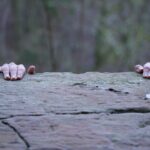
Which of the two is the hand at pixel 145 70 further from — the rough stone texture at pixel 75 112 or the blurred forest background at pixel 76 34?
the blurred forest background at pixel 76 34

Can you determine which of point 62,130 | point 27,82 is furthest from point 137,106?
point 27,82

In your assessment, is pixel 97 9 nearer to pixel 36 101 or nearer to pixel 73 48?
pixel 73 48

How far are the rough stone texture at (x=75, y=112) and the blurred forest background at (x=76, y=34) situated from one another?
4498 mm

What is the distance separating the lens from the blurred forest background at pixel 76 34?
807 centimetres

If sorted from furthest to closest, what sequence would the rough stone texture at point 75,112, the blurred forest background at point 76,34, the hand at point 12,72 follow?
1. the blurred forest background at point 76,34
2. the hand at point 12,72
3. the rough stone texture at point 75,112

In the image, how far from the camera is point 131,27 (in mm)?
8391

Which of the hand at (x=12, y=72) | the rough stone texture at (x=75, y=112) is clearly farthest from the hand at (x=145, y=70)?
the hand at (x=12, y=72)

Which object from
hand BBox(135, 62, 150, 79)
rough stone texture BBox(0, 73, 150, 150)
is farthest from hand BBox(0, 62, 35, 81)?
hand BBox(135, 62, 150, 79)

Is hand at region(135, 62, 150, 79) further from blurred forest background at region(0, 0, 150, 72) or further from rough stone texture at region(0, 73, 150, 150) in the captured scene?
blurred forest background at region(0, 0, 150, 72)

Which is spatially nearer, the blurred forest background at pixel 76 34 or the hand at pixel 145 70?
the hand at pixel 145 70

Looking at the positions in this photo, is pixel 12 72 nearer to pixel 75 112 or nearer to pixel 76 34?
pixel 75 112

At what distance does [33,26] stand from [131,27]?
139 cm

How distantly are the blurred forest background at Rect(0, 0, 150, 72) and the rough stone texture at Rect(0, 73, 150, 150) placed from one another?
450 cm

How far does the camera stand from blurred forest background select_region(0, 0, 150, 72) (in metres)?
8.07
